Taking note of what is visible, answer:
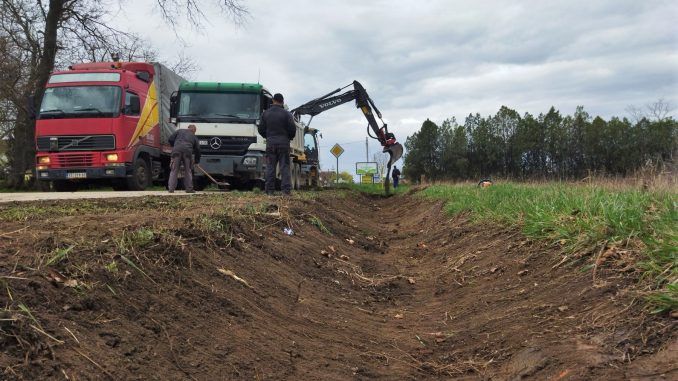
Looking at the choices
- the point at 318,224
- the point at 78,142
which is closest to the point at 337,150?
the point at 78,142

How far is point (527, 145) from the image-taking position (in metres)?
49.1

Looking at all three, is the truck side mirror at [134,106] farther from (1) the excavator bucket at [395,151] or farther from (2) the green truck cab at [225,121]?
(1) the excavator bucket at [395,151]

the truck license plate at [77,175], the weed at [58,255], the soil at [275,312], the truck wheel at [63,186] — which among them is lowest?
the soil at [275,312]

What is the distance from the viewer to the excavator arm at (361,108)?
2069 centimetres

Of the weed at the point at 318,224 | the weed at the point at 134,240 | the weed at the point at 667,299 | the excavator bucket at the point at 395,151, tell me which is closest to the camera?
the weed at the point at 667,299

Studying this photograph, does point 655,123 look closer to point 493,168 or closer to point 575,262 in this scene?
point 493,168

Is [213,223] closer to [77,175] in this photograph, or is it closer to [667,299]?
[667,299]

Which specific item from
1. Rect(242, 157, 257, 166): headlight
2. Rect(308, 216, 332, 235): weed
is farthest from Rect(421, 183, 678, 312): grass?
Rect(242, 157, 257, 166): headlight

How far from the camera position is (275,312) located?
3.73 m

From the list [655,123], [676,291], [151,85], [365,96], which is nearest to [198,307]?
[676,291]

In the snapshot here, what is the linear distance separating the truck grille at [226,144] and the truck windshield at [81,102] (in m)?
2.35

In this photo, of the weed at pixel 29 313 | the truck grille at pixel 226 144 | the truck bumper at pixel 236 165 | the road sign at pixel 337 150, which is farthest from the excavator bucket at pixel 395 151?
the weed at pixel 29 313

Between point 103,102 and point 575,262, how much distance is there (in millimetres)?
12701

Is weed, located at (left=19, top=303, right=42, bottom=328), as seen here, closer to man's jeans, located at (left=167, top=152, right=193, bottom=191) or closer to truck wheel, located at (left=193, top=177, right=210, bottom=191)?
man's jeans, located at (left=167, top=152, right=193, bottom=191)
